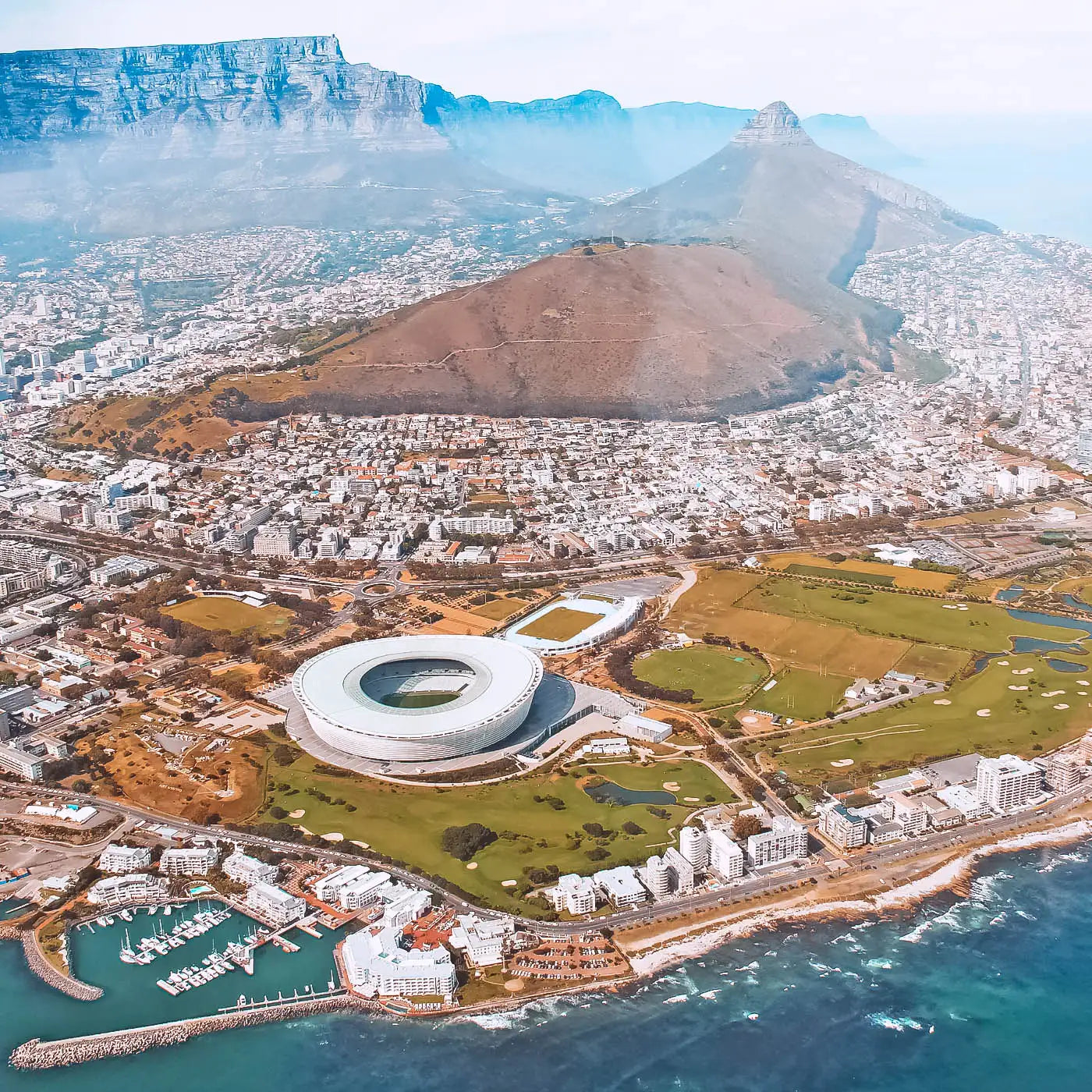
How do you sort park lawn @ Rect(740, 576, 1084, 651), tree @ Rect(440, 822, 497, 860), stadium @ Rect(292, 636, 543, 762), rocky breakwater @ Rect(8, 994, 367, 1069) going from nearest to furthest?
rocky breakwater @ Rect(8, 994, 367, 1069)
tree @ Rect(440, 822, 497, 860)
stadium @ Rect(292, 636, 543, 762)
park lawn @ Rect(740, 576, 1084, 651)

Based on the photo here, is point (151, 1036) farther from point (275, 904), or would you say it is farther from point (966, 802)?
point (966, 802)

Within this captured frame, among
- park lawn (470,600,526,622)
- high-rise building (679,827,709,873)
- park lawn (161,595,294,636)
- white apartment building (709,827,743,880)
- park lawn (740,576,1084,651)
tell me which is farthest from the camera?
park lawn (470,600,526,622)

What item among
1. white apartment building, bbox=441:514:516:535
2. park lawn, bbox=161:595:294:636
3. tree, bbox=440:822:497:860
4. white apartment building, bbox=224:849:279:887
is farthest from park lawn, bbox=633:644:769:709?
white apartment building, bbox=441:514:516:535

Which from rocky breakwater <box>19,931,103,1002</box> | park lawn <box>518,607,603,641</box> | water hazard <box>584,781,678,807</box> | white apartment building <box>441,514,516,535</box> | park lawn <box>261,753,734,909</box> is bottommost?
rocky breakwater <box>19,931,103,1002</box>

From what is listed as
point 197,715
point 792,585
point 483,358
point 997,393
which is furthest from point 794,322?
point 197,715

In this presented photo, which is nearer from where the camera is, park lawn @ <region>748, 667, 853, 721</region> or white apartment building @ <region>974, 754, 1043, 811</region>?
white apartment building @ <region>974, 754, 1043, 811</region>

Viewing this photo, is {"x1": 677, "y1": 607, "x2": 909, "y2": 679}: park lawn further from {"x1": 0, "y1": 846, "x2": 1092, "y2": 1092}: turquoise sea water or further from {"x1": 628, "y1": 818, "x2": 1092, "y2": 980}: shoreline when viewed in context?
{"x1": 0, "y1": 846, "x2": 1092, "y2": 1092}: turquoise sea water

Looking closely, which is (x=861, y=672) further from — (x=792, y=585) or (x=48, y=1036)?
(x=48, y=1036)
